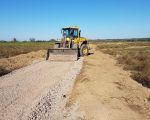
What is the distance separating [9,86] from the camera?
1204cm

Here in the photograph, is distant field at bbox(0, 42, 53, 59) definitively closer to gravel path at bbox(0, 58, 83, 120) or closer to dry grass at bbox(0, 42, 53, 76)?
dry grass at bbox(0, 42, 53, 76)

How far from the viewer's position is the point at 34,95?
411 inches

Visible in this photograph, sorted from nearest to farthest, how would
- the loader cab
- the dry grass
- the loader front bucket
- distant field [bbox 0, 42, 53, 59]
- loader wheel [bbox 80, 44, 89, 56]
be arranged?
the dry grass < the loader front bucket < the loader cab < loader wheel [bbox 80, 44, 89, 56] < distant field [bbox 0, 42, 53, 59]

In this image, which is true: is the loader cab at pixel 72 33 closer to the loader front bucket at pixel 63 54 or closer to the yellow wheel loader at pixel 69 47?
the yellow wheel loader at pixel 69 47

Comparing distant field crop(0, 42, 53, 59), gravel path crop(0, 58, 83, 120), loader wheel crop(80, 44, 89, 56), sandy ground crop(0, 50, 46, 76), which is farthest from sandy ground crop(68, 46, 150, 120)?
distant field crop(0, 42, 53, 59)

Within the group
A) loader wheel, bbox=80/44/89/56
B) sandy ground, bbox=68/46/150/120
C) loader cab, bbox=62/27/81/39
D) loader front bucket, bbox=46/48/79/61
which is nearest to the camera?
sandy ground, bbox=68/46/150/120

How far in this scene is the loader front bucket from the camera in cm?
2291

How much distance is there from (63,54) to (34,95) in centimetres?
1281

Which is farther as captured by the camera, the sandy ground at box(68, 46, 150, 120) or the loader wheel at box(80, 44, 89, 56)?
the loader wheel at box(80, 44, 89, 56)

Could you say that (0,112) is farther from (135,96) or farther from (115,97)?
(135,96)

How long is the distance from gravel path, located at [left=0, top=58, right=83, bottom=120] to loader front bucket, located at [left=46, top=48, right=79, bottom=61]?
23.9ft

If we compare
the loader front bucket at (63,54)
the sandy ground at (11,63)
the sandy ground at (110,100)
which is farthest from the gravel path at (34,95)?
the loader front bucket at (63,54)

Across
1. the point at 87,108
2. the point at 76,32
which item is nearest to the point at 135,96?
the point at 87,108

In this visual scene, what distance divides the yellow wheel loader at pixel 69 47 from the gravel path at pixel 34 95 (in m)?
7.42
